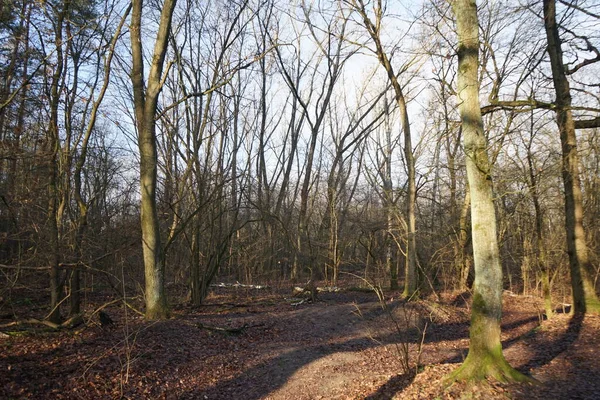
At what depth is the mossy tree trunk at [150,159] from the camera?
9.44m

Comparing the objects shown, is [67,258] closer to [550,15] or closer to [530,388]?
[530,388]

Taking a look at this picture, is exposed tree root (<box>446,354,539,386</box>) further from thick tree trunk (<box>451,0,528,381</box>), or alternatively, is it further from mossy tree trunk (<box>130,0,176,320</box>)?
mossy tree trunk (<box>130,0,176,320</box>)

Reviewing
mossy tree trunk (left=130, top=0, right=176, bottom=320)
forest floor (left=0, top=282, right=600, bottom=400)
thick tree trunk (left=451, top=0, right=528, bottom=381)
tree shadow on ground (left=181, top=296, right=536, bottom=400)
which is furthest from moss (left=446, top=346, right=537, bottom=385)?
mossy tree trunk (left=130, top=0, right=176, bottom=320)

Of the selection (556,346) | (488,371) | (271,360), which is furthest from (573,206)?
(271,360)

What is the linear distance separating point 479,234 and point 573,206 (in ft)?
21.0

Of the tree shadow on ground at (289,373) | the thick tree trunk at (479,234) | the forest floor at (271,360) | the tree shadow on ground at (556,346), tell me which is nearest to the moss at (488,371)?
the thick tree trunk at (479,234)

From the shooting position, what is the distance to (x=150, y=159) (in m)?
9.62

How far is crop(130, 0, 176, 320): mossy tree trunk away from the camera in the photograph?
944 cm

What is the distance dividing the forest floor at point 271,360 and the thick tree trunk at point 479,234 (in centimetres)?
30

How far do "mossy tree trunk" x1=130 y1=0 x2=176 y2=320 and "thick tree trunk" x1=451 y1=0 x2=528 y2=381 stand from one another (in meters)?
6.73

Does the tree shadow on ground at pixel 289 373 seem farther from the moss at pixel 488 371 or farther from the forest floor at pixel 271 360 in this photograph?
the moss at pixel 488 371

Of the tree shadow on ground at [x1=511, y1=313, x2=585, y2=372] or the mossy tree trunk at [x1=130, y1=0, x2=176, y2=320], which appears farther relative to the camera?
the mossy tree trunk at [x1=130, y1=0, x2=176, y2=320]

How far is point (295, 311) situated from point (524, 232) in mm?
8512

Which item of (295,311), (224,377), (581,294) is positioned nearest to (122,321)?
(224,377)
